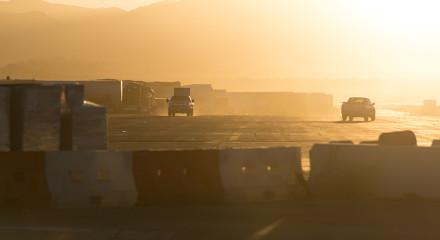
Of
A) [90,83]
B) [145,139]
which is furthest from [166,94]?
[145,139]

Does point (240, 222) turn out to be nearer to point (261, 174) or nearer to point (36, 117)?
point (261, 174)

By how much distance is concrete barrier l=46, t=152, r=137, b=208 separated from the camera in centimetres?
1128

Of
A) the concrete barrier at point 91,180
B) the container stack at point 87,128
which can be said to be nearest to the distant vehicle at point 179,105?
the container stack at point 87,128

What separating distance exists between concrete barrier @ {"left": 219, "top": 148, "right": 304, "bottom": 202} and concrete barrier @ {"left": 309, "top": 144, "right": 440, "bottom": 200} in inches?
17.4

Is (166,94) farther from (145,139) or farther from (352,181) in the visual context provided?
(352,181)

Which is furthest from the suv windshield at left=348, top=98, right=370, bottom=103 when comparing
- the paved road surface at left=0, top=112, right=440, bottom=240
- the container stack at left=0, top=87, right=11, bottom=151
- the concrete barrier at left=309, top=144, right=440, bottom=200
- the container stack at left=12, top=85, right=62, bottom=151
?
the paved road surface at left=0, top=112, right=440, bottom=240

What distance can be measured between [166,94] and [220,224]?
128m

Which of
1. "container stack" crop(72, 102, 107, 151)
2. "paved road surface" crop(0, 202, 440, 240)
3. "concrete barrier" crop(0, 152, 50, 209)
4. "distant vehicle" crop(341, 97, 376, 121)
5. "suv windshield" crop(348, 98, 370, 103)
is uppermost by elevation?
"suv windshield" crop(348, 98, 370, 103)

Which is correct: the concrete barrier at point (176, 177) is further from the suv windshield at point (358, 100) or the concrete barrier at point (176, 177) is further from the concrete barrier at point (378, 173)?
the suv windshield at point (358, 100)

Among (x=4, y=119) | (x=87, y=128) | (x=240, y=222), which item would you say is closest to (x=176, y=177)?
(x=240, y=222)

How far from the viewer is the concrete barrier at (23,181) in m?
11.3

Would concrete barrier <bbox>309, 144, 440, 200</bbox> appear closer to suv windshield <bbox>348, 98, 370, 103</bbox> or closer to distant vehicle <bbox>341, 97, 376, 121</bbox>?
distant vehicle <bbox>341, 97, 376, 121</bbox>

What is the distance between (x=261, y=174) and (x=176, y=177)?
134cm

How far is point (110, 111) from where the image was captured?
8700 centimetres
